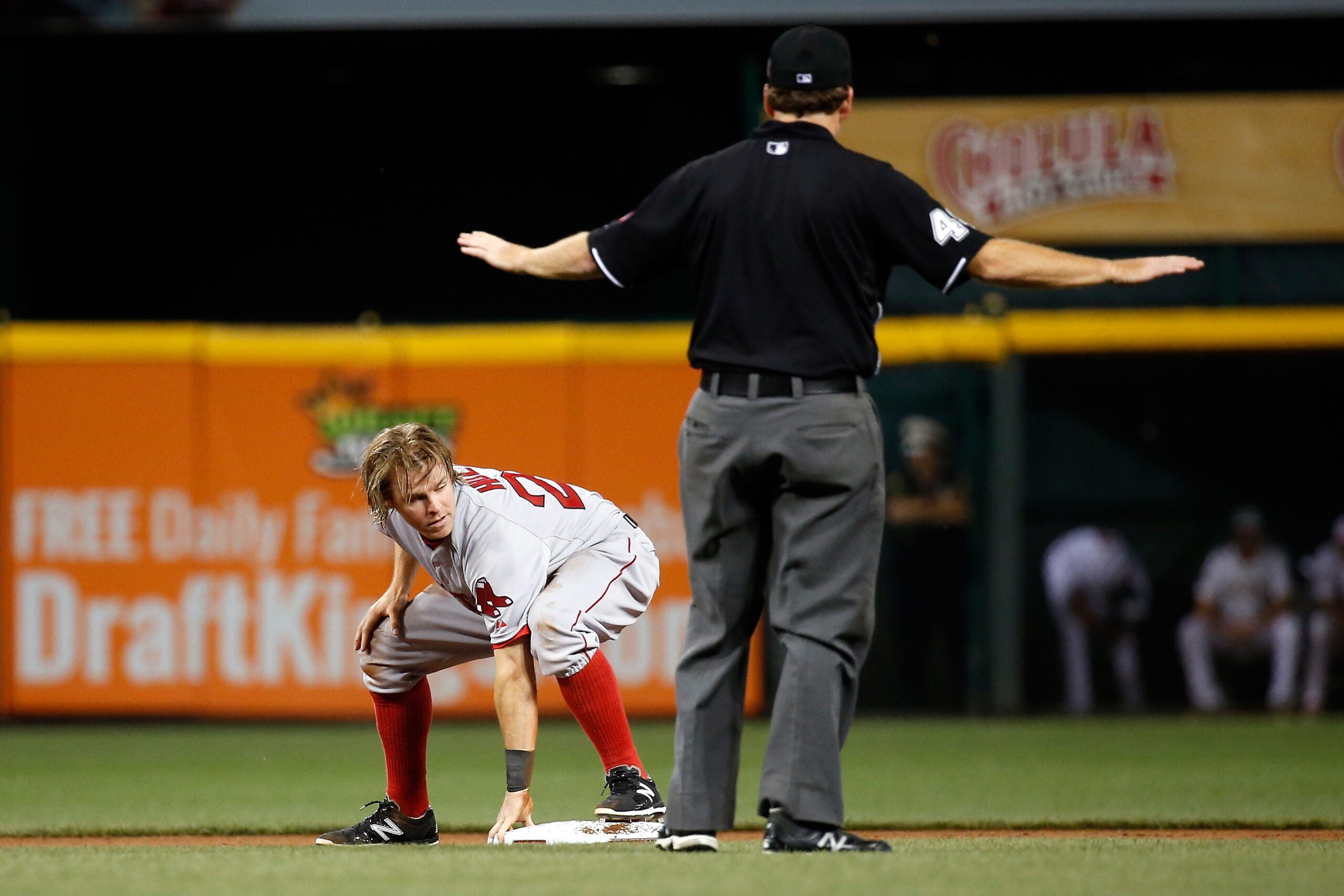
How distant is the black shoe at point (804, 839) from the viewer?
13.1ft

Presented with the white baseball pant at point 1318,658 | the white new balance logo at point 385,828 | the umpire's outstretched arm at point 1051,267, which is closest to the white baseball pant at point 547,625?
the white new balance logo at point 385,828

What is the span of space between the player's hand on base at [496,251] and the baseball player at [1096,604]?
8.07 m

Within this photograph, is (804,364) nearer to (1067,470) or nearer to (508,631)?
(508,631)

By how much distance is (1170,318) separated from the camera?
1146 cm

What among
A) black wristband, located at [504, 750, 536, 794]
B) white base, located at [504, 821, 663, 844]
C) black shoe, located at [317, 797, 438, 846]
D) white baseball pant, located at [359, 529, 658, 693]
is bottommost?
black shoe, located at [317, 797, 438, 846]

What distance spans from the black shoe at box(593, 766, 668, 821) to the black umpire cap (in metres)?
2.06

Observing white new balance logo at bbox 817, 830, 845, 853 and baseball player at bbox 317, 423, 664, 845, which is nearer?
white new balance logo at bbox 817, 830, 845, 853

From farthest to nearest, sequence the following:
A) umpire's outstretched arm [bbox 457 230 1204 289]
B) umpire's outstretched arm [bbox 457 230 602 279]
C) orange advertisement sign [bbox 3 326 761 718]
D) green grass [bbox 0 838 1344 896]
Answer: orange advertisement sign [bbox 3 326 761 718], umpire's outstretched arm [bbox 457 230 602 279], umpire's outstretched arm [bbox 457 230 1204 289], green grass [bbox 0 838 1344 896]

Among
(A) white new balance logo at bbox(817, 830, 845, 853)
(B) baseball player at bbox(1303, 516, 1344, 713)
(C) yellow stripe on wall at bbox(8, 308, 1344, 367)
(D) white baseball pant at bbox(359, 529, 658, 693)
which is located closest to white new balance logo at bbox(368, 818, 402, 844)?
(D) white baseball pant at bbox(359, 529, 658, 693)

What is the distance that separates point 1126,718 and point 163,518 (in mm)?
6124

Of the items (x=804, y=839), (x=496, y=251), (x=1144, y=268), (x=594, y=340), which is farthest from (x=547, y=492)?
(x=594, y=340)

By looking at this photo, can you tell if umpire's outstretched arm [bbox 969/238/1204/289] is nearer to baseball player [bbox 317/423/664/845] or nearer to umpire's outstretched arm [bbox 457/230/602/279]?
umpire's outstretched arm [bbox 457/230/602/279]

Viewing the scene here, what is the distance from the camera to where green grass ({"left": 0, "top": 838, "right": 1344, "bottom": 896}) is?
11.4 feet

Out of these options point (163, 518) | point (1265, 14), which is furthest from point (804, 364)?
point (1265, 14)
